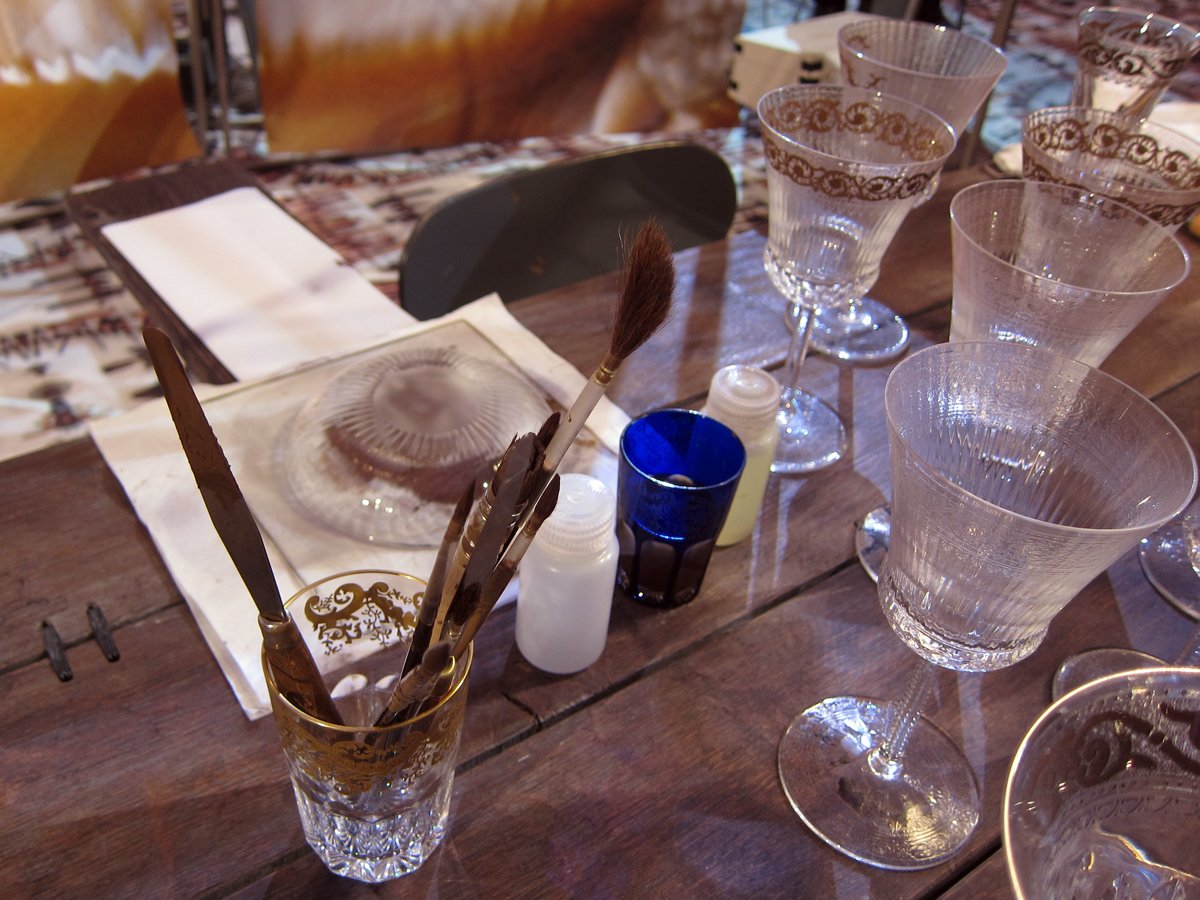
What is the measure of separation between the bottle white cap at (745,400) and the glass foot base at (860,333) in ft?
0.68

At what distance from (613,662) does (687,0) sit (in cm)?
204

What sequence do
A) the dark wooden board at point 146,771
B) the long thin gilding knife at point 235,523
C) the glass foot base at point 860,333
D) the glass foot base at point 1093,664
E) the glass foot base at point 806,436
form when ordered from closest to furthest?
1. the long thin gilding knife at point 235,523
2. the dark wooden board at point 146,771
3. the glass foot base at point 1093,664
4. the glass foot base at point 806,436
5. the glass foot base at point 860,333

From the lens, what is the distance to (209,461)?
0.26 m

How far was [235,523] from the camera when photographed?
269 millimetres

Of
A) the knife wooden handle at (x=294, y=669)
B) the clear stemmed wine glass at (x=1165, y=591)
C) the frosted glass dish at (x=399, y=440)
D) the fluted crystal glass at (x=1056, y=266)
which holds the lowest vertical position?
the clear stemmed wine glass at (x=1165, y=591)

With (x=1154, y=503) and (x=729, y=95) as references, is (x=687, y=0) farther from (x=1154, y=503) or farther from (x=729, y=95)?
(x=1154, y=503)

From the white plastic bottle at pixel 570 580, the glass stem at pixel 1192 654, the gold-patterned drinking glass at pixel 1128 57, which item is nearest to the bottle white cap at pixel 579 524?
the white plastic bottle at pixel 570 580

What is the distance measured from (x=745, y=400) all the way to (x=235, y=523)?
301 millimetres

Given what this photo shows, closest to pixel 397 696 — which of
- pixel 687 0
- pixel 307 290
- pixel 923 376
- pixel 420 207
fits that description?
pixel 923 376

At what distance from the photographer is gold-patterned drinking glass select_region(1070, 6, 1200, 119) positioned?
0.71 metres

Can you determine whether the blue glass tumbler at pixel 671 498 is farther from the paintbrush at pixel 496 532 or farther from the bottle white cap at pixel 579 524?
the paintbrush at pixel 496 532

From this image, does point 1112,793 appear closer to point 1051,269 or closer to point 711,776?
point 711,776

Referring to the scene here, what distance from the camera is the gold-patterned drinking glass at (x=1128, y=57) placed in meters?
0.71

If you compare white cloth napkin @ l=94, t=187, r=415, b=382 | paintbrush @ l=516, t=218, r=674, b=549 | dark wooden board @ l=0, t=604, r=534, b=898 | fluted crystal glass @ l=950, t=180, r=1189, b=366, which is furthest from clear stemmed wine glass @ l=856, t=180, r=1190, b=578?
white cloth napkin @ l=94, t=187, r=415, b=382
